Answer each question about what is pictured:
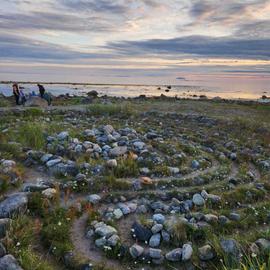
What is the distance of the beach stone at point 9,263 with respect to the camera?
6458 mm

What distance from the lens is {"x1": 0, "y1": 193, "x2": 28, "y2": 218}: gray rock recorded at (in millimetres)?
8516

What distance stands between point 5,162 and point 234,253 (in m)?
6.94

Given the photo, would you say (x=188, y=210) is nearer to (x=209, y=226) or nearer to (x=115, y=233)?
(x=209, y=226)

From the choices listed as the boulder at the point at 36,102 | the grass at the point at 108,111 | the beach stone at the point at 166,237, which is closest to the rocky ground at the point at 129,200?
the beach stone at the point at 166,237

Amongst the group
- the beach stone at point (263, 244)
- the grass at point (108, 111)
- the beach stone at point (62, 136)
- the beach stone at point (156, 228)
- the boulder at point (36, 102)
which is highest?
the beach stone at point (62, 136)

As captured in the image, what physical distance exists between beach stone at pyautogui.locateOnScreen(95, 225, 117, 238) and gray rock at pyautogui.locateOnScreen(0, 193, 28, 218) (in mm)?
1680

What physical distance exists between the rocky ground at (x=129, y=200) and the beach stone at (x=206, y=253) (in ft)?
0.06

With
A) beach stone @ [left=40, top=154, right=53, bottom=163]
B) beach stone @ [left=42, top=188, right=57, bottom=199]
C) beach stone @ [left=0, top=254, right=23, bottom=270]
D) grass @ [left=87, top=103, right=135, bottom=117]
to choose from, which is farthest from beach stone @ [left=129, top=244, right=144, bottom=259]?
grass @ [left=87, top=103, right=135, bottom=117]

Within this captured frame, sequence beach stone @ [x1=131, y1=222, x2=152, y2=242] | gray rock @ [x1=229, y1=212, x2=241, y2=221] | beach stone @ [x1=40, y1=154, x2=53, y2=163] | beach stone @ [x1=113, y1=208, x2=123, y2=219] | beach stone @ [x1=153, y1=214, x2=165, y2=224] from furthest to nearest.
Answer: beach stone @ [x1=40, y1=154, x2=53, y2=163] < gray rock @ [x1=229, y1=212, x2=241, y2=221] < beach stone @ [x1=113, y1=208, x2=123, y2=219] < beach stone @ [x1=153, y1=214, x2=165, y2=224] < beach stone @ [x1=131, y1=222, x2=152, y2=242]

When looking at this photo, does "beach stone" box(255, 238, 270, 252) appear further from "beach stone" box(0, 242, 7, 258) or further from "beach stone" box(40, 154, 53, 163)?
"beach stone" box(40, 154, 53, 163)

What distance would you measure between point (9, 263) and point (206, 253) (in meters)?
3.47

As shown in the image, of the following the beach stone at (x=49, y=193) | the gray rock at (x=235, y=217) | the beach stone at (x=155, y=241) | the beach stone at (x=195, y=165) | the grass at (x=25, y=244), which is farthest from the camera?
the beach stone at (x=195, y=165)

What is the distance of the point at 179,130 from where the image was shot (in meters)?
19.6

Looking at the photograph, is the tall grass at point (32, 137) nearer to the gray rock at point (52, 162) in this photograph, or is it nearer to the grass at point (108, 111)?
the gray rock at point (52, 162)
